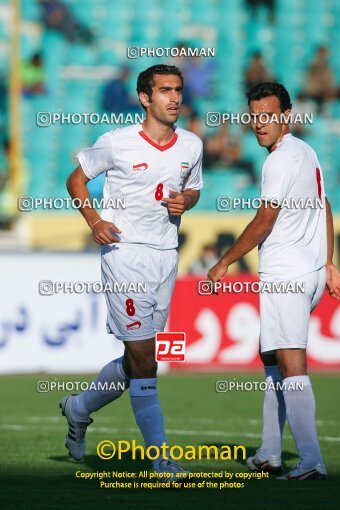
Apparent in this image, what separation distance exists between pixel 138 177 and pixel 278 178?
82 cm

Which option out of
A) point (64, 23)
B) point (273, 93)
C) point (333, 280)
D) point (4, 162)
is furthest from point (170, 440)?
point (64, 23)

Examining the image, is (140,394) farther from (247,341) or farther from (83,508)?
(247,341)

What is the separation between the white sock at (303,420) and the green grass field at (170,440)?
0.16 m

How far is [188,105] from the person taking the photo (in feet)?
66.9

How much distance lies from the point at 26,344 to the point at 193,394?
9.17ft

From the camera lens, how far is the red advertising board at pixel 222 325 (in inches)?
617

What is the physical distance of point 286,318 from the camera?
264 inches

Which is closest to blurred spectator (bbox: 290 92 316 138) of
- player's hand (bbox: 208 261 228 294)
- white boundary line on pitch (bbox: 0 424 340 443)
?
white boundary line on pitch (bbox: 0 424 340 443)

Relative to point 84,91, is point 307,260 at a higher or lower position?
lower

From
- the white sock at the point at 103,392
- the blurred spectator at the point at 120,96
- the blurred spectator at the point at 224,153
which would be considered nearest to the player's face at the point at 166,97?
the white sock at the point at 103,392

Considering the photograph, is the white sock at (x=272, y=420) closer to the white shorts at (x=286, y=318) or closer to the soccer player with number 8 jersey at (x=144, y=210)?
the white shorts at (x=286, y=318)

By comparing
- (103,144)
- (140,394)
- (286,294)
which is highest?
(103,144)

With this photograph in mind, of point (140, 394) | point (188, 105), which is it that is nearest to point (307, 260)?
point (140, 394)

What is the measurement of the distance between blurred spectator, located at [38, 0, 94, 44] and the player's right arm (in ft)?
50.3
